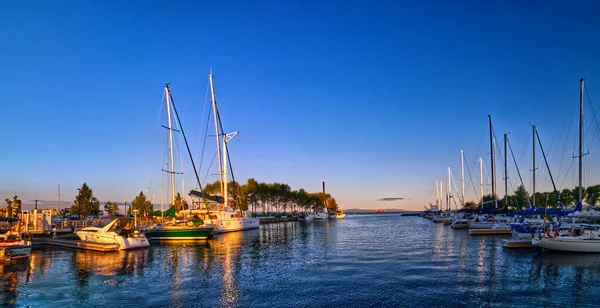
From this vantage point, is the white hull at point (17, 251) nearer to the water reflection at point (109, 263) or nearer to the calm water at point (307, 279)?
the calm water at point (307, 279)

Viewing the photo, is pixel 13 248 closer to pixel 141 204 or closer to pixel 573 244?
pixel 573 244

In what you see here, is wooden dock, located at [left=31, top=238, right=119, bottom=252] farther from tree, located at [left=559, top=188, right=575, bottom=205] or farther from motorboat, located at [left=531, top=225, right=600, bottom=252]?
tree, located at [left=559, top=188, right=575, bottom=205]

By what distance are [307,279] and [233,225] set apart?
1869 inches

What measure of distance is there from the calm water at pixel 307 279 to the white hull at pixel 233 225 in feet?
89.9

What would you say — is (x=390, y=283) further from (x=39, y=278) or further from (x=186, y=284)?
(x=39, y=278)

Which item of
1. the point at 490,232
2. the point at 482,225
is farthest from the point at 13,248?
the point at 482,225

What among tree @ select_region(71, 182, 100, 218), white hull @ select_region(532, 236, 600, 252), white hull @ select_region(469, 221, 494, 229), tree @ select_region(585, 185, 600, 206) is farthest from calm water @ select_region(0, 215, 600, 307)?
tree @ select_region(585, 185, 600, 206)

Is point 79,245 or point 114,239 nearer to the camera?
point 114,239

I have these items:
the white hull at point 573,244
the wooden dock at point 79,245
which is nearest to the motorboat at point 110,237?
the wooden dock at point 79,245

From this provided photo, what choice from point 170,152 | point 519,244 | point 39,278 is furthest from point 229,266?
point 170,152

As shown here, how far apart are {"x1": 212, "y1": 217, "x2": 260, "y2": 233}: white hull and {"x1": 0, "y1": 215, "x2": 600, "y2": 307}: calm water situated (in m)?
27.4

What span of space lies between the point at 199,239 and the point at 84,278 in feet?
90.8

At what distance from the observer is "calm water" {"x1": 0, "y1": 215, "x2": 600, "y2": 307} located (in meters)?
19.0

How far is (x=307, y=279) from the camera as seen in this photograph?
79.5 feet
